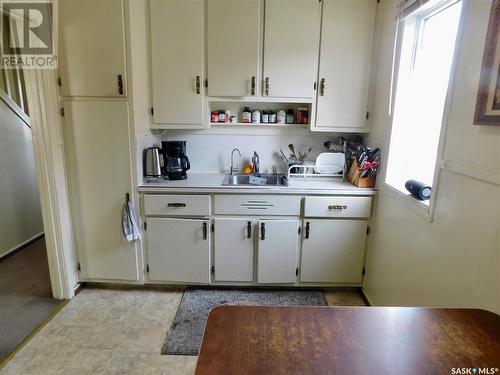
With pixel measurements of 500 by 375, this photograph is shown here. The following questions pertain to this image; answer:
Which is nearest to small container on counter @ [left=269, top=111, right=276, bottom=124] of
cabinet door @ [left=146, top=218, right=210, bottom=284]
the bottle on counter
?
the bottle on counter

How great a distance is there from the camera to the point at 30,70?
194 centimetres

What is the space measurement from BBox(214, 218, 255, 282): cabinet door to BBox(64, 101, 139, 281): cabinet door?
0.65 metres

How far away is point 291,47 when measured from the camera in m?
2.24

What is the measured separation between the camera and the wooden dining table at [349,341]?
0.72 m

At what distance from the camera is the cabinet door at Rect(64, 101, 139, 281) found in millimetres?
2100

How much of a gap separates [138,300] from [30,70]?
68.9 inches

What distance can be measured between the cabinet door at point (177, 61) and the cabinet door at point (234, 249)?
2.73ft

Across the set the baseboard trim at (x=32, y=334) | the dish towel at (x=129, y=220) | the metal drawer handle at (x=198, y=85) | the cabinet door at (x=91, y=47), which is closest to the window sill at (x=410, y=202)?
the metal drawer handle at (x=198, y=85)

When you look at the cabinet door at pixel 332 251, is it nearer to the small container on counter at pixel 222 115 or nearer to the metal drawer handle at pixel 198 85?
the small container on counter at pixel 222 115

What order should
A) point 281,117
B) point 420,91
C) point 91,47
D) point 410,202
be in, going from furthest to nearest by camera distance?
point 281,117 → point 91,47 → point 420,91 → point 410,202

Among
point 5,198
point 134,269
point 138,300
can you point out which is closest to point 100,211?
point 134,269

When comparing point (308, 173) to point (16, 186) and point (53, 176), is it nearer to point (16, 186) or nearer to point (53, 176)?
point (53, 176)

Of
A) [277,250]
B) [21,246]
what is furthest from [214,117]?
[21,246]

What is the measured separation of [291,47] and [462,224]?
1.64m
